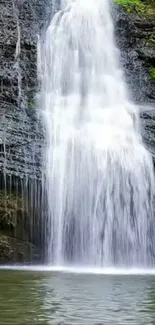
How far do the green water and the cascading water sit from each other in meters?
5.40

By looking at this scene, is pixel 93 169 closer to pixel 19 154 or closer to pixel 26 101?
pixel 19 154

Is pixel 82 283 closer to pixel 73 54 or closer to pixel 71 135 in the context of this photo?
pixel 71 135

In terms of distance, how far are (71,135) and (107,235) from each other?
3.32 metres

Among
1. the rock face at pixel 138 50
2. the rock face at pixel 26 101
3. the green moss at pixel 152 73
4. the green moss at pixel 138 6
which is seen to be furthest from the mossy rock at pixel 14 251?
the green moss at pixel 138 6

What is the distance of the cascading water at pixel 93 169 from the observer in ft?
41.5

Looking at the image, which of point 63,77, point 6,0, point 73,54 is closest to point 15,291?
point 63,77

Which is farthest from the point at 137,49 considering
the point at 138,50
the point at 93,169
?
the point at 93,169

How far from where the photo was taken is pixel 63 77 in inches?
674

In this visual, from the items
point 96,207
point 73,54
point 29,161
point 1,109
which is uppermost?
point 73,54

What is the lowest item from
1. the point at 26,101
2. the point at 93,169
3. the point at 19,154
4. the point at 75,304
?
the point at 75,304

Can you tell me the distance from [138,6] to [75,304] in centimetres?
1832

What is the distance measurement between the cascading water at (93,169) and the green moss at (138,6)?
14.5 feet

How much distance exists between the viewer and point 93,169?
532 inches

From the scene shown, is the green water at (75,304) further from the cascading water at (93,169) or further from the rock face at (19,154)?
the rock face at (19,154)
